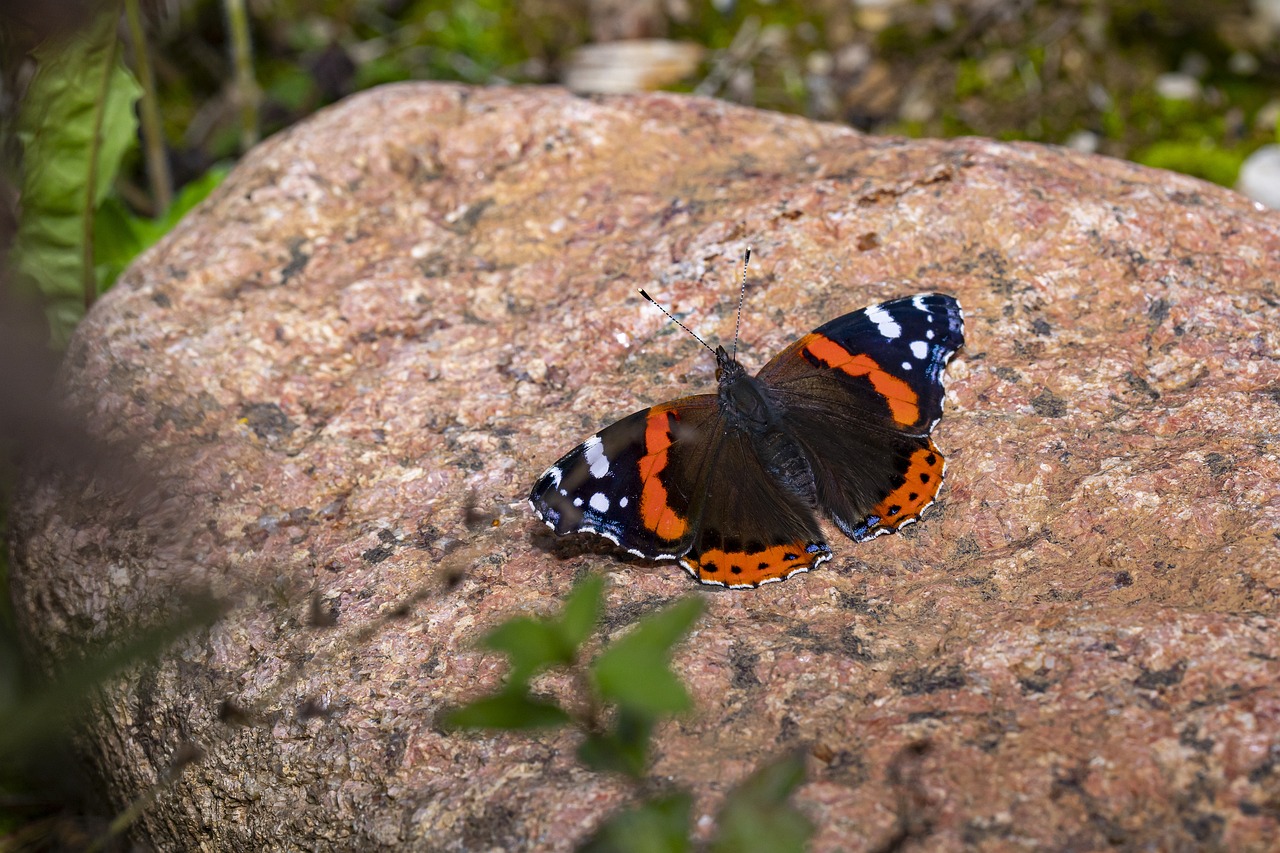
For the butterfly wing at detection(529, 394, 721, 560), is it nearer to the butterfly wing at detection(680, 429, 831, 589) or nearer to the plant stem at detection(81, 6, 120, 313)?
the butterfly wing at detection(680, 429, 831, 589)

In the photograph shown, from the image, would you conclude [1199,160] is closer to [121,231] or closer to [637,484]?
[637,484]

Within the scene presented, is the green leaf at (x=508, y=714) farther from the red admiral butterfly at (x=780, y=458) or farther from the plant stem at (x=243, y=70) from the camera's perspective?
the plant stem at (x=243, y=70)

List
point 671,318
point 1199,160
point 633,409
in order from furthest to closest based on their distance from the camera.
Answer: point 1199,160 → point 671,318 → point 633,409

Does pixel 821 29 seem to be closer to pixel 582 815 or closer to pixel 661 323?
pixel 661 323

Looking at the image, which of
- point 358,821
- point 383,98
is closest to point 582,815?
point 358,821

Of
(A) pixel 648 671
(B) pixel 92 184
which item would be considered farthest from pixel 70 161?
(A) pixel 648 671
